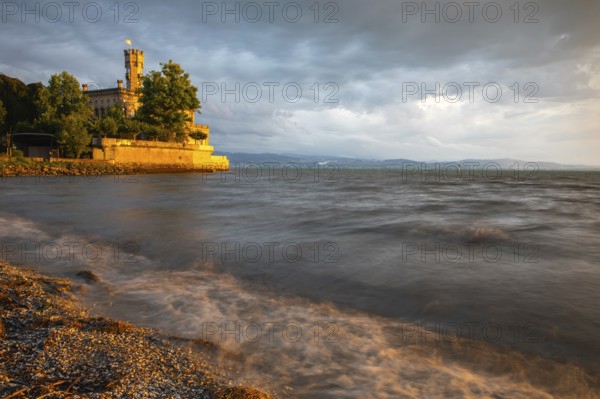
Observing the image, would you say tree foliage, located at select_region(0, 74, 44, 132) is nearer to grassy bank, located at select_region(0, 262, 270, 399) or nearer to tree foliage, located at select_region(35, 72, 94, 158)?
tree foliage, located at select_region(35, 72, 94, 158)

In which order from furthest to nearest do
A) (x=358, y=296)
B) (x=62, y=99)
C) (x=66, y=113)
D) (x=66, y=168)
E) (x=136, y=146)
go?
(x=66, y=113) < (x=62, y=99) < (x=136, y=146) < (x=66, y=168) < (x=358, y=296)

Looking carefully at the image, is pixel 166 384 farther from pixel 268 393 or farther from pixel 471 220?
pixel 471 220

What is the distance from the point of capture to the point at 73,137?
4959 cm

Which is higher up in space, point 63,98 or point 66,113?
point 63,98

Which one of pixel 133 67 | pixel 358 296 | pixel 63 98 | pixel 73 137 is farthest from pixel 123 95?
pixel 358 296

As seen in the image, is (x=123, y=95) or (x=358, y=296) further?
(x=123, y=95)

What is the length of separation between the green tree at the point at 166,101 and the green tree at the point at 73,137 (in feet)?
43.1

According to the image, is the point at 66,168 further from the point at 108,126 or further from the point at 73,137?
the point at 108,126

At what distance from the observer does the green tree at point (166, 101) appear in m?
63.6

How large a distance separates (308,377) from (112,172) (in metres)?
54.7

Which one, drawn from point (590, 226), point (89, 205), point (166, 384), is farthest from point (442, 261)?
point (89, 205)

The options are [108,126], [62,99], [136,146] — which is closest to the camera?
[108,126]

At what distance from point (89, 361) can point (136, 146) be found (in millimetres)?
58521

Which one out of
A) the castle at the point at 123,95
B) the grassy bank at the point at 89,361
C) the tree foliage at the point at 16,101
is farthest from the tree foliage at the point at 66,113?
the grassy bank at the point at 89,361
